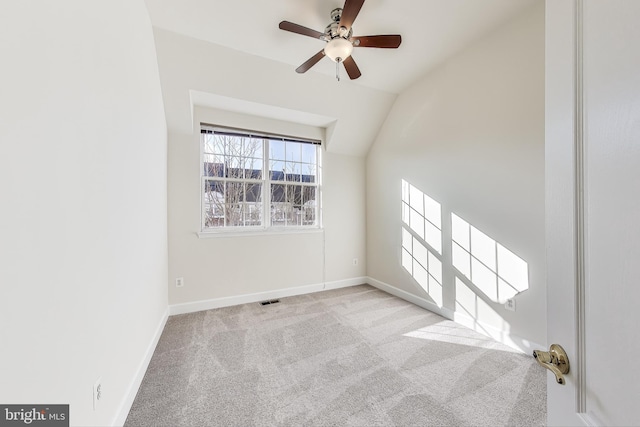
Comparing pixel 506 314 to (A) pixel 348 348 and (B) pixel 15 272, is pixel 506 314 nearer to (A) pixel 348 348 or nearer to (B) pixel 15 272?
(A) pixel 348 348

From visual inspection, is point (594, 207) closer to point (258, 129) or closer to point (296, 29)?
point (296, 29)

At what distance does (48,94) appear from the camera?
0.86 m

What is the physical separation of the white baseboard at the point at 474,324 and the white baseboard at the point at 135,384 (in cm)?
305

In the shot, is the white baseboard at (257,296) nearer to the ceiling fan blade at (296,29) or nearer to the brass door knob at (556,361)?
the ceiling fan blade at (296,29)

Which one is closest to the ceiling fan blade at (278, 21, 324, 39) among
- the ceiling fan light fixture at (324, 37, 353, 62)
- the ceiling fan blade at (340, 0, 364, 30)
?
the ceiling fan light fixture at (324, 37, 353, 62)

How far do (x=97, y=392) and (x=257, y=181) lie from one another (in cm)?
281

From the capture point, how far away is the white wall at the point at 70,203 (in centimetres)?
72

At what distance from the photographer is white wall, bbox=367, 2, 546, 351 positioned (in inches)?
83.0

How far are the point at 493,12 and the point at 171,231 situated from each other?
4066 mm

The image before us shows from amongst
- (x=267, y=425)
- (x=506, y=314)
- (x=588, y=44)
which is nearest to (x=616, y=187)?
(x=588, y=44)

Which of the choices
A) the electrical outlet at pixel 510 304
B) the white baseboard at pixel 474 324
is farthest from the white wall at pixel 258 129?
the electrical outlet at pixel 510 304

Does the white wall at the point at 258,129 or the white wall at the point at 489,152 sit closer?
the white wall at the point at 489,152

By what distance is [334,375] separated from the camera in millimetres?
1906
